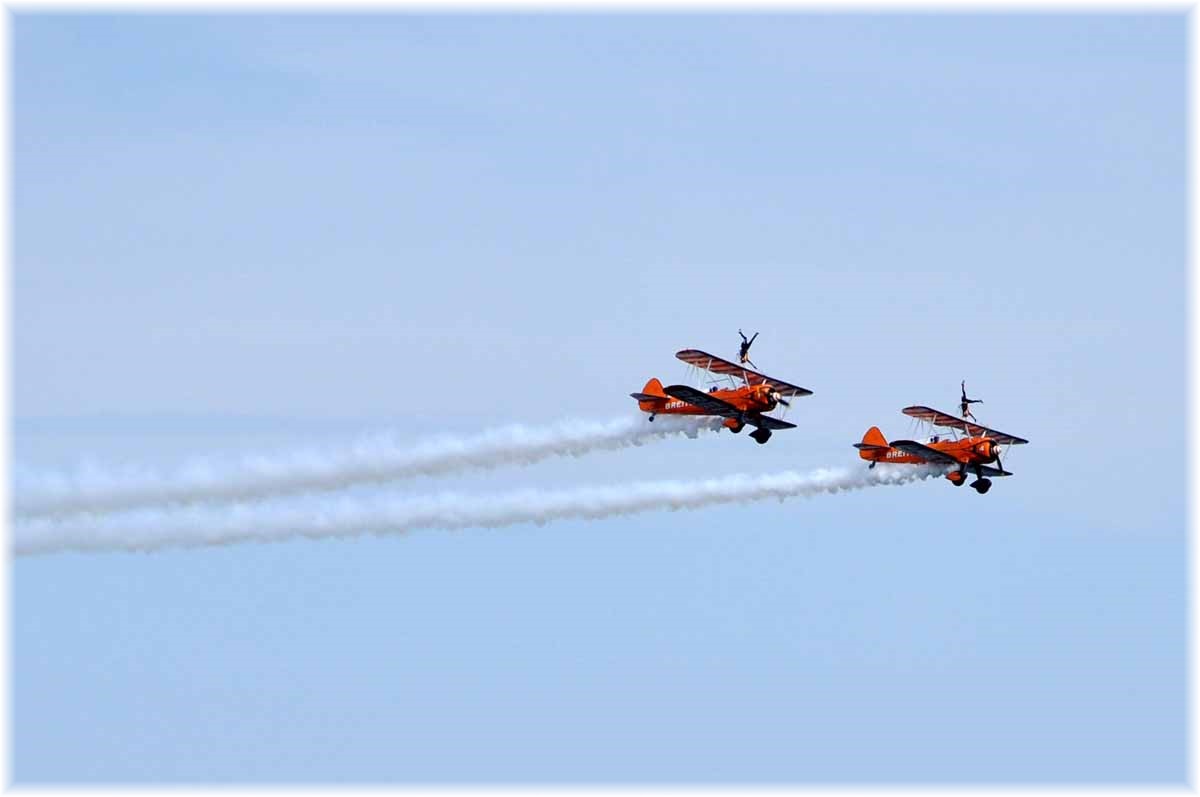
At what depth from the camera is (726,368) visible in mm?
68312

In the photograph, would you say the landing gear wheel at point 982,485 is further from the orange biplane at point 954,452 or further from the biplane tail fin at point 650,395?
the biplane tail fin at point 650,395

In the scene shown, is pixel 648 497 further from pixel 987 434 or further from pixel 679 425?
pixel 987 434

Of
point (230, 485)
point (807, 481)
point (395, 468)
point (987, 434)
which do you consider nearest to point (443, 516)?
point (395, 468)

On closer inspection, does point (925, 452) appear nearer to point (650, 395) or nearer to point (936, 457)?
point (936, 457)

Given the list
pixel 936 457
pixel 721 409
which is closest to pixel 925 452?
pixel 936 457

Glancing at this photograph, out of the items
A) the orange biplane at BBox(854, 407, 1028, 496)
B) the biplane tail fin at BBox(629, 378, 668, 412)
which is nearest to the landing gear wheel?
the orange biplane at BBox(854, 407, 1028, 496)

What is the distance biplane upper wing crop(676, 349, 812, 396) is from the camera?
6800cm

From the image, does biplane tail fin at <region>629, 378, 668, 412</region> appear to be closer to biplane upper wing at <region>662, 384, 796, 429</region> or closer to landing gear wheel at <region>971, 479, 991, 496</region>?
biplane upper wing at <region>662, 384, 796, 429</region>

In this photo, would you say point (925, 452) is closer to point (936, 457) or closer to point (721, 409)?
point (936, 457)

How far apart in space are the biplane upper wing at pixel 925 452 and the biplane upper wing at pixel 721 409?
4044mm

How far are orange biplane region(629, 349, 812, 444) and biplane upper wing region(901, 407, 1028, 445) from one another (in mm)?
4744

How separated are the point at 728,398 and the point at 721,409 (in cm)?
34

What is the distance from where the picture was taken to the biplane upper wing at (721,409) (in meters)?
67.2

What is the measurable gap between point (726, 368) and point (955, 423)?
755 cm
